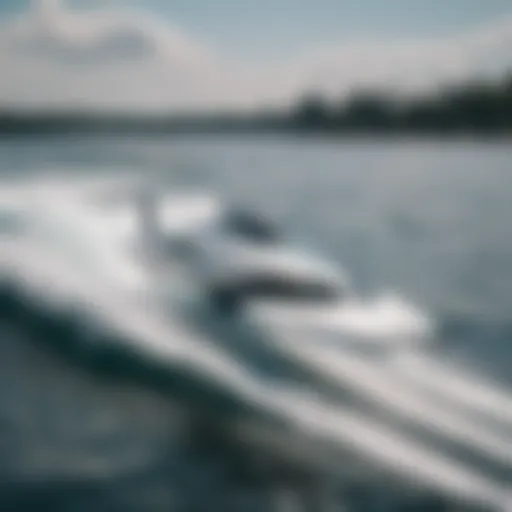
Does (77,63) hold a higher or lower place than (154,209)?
higher

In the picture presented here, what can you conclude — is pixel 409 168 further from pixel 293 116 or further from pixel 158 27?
pixel 158 27

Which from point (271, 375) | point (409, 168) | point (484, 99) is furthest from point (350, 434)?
point (484, 99)

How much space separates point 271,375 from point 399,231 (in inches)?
12.5

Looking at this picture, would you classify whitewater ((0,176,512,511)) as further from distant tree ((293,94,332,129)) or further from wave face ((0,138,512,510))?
distant tree ((293,94,332,129))

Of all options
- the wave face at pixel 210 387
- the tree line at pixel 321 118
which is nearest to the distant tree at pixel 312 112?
the tree line at pixel 321 118

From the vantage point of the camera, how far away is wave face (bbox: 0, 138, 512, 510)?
45.1 inches

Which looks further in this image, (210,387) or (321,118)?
(321,118)

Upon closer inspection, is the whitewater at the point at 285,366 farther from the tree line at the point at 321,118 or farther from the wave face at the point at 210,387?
the tree line at the point at 321,118

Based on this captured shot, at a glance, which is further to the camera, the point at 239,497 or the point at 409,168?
the point at 409,168

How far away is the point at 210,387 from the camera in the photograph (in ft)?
3.84

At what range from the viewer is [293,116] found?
4.24 feet

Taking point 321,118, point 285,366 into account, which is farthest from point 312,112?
point 285,366

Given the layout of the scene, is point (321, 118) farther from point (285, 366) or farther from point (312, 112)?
point (285, 366)

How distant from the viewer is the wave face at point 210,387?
115 cm
